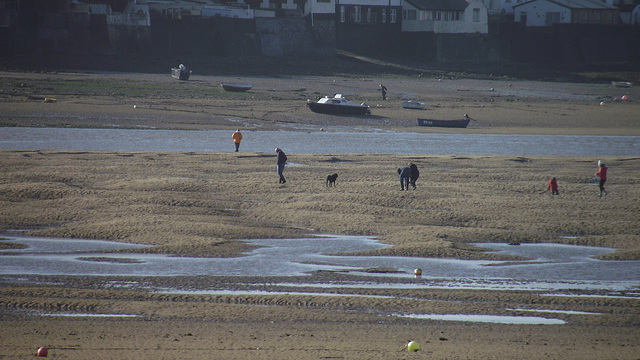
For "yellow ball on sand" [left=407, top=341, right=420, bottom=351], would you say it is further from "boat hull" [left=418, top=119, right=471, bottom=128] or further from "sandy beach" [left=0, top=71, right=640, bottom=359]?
"boat hull" [left=418, top=119, right=471, bottom=128]

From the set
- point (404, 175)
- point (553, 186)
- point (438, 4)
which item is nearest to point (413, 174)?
point (404, 175)

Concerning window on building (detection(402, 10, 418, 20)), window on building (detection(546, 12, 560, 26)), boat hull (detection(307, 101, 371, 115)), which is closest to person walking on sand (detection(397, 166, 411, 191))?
boat hull (detection(307, 101, 371, 115))

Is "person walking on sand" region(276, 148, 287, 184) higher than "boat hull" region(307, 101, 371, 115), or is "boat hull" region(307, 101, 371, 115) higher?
"boat hull" region(307, 101, 371, 115)

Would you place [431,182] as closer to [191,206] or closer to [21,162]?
[191,206]

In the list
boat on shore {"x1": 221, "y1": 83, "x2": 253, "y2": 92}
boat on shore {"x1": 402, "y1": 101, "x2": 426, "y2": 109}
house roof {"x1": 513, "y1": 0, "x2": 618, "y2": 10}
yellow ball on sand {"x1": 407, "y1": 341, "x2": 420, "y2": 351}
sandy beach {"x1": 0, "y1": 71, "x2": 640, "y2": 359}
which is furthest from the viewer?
house roof {"x1": 513, "y1": 0, "x2": 618, "y2": 10}

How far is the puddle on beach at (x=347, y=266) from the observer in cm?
1282

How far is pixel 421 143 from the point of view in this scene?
1292 inches

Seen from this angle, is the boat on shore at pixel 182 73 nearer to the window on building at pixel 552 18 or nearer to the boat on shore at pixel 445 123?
the boat on shore at pixel 445 123

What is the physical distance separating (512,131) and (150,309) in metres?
29.9

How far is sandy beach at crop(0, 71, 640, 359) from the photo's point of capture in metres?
9.77

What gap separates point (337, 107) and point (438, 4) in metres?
34.1

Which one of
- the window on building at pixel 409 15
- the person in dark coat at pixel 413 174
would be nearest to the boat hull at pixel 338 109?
the person in dark coat at pixel 413 174

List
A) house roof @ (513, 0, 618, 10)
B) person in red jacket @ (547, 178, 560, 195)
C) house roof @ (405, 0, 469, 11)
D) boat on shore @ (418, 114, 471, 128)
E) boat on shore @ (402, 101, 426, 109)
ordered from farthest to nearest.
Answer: house roof @ (513, 0, 618, 10)
house roof @ (405, 0, 469, 11)
boat on shore @ (402, 101, 426, 109)
boat on shore @ (418, 114, 471, 128)
person in red jacket @ (547, 178, 560, 195)

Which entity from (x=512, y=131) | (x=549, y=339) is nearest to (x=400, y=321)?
(x=549, y=339)
